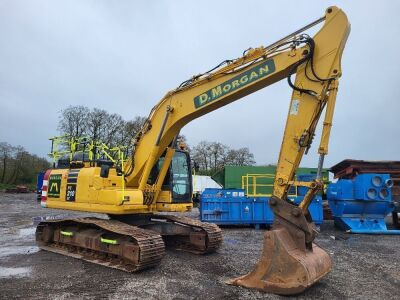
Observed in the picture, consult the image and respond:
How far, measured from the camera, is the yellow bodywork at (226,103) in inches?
231

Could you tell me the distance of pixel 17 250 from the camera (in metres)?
8.80

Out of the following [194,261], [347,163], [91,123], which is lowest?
[194,261]

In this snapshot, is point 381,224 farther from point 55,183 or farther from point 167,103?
point 55,183

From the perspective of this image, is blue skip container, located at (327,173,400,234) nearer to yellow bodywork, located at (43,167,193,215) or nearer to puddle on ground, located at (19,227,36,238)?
yellow bodywork, located at (43,167,193,215)

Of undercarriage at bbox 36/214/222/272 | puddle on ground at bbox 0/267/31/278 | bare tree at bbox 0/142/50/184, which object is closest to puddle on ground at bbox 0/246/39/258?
undercarriage at bbox 36/214/222/272

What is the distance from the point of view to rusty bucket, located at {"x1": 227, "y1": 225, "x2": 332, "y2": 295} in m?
5.25

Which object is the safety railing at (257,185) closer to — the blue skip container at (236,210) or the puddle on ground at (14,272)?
the blue skip container at (236,210)

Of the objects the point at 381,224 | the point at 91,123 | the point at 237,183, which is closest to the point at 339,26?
the point at 381,224

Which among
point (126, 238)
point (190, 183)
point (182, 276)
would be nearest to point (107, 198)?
point (126, 238)

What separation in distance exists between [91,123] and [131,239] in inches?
1364

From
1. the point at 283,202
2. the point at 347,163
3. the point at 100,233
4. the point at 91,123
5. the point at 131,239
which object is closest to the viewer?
the point at 283,202

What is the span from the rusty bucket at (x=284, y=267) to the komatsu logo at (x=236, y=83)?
101 inches

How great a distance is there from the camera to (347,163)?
14562 millimetres

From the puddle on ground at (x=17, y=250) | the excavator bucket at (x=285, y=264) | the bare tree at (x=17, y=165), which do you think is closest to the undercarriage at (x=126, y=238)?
the puddle on ground at (x=17, y=250)
